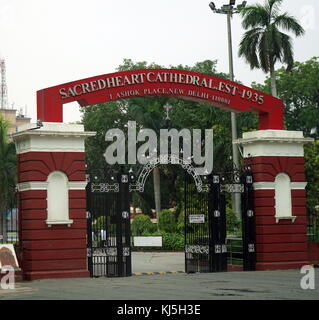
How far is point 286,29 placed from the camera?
138ft

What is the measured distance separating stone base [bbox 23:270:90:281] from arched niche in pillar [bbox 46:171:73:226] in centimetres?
141

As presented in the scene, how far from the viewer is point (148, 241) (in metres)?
41.2

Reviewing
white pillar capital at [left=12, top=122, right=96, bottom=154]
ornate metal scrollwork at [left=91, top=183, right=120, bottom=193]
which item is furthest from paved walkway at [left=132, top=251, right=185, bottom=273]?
white pillar capital at [left=12, top=122, right=96, bottom=154]

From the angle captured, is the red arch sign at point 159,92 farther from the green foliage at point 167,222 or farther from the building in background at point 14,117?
the building in background at point 14,117

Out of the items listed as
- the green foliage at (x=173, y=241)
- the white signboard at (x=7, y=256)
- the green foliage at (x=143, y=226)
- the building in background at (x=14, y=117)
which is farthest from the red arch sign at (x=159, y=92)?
the building in background at (x=14, y=117)

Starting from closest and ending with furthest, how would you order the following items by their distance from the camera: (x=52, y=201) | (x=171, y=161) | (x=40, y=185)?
(x=40, y=185) → (x=52, y=201) → (x=171, y=161)

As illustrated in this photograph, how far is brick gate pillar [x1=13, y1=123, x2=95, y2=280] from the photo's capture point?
22281mm

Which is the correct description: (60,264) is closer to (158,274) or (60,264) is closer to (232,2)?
(158,274)

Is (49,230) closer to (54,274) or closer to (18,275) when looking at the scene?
(54,274)

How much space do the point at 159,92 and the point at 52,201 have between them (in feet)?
15.3

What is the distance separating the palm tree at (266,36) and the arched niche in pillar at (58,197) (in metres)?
21.4

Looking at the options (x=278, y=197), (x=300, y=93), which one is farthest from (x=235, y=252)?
(x=300, y=93)

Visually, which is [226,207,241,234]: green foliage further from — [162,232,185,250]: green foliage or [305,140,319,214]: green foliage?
[305,140,319,214]: green foliage

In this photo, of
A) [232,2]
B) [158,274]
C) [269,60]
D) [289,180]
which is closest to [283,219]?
[289,180]
